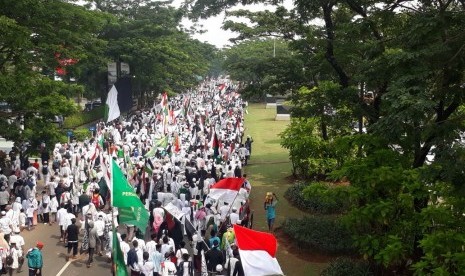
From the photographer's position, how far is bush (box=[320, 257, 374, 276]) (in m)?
11.6

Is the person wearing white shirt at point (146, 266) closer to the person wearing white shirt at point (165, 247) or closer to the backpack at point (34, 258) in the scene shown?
the person wearing white shirt at point (165, 247)

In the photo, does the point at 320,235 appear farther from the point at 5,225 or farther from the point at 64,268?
the point at 5,225

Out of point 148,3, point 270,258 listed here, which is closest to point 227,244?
point 270,258

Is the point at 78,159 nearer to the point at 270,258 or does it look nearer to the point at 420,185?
the point at 270,258

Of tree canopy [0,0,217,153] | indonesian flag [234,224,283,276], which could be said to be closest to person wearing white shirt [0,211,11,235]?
tree canopy [0,0,217,153]

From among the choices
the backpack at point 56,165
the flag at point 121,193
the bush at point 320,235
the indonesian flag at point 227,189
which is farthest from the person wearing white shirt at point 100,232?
the backpack at point 56,165

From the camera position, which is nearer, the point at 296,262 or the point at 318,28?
the point at 296,262

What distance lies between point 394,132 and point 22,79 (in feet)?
43.7

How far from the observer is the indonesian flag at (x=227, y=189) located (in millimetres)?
13203

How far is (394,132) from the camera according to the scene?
8.35 metres

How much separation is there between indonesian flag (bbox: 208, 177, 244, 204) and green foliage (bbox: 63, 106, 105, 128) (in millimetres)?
26211

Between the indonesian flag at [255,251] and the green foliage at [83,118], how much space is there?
2983cm

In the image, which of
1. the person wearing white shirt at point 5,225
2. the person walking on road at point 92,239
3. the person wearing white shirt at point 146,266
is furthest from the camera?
the person wearing white shirt at point 5,225

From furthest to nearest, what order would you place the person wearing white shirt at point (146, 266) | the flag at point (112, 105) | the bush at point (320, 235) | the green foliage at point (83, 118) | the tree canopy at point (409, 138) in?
the green foliage at point (83, 118) → the flag at point (112, 105) → the bush at point (320, 235) → the person wearing white shirt at point (146, 266) → the tree canopy at point (409, 138)
